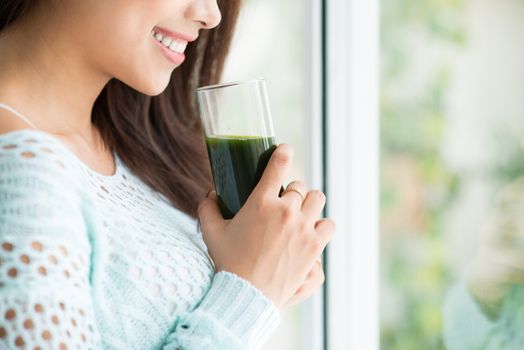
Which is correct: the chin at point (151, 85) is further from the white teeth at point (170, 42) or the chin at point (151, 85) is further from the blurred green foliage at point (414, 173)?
the blurred green foliage at point (414, 173)

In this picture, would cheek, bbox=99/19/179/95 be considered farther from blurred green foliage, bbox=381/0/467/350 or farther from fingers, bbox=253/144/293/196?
blurred green foliage, bbox=381/0/467/350

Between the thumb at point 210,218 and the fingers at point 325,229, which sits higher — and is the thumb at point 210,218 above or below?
above

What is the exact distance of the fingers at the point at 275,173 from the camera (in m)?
1.15

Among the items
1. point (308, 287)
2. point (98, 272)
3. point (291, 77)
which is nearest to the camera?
point (98, 272)

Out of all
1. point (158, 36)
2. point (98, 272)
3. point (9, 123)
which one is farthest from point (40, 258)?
point (158, 36)

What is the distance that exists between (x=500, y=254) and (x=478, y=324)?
0.55ft

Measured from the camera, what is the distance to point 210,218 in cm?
122

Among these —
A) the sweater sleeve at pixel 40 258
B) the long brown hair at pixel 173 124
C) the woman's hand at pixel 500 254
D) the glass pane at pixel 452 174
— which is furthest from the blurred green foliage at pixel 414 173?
the sweater sleeve at pixel 40 258

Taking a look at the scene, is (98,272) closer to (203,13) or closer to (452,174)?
(203,13)

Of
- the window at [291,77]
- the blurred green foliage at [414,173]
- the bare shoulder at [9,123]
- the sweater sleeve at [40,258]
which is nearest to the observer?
the sweater sleeve at [40,258]

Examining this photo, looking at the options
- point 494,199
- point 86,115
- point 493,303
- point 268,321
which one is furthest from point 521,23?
point 86,115

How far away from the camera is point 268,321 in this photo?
3.70ft

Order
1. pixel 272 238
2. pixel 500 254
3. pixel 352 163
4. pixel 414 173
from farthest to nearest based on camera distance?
pixel 352 163, pixel 414 173, pixel 500 254, pixel 272 238

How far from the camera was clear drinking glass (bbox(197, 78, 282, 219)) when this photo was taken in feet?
3.81
